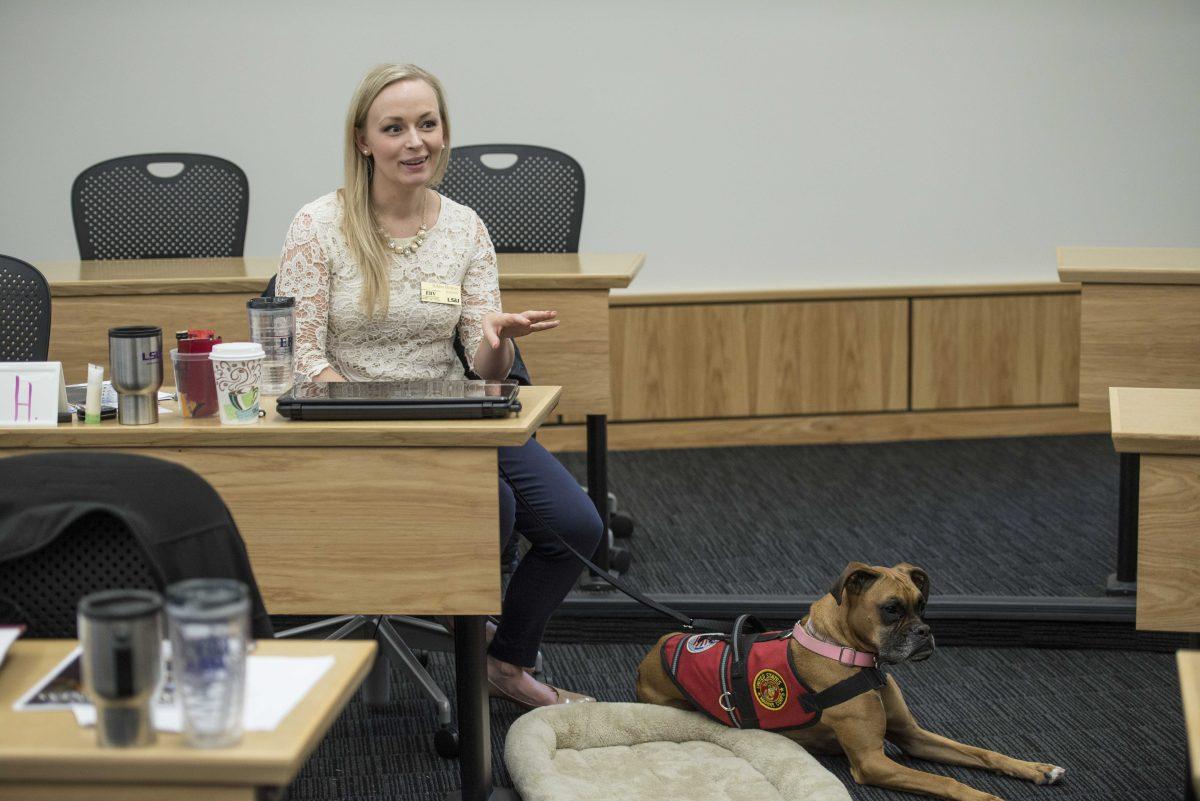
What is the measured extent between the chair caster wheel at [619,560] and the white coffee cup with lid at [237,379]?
157 centimetres

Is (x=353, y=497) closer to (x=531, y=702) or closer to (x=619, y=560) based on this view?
(x=531, y=702)

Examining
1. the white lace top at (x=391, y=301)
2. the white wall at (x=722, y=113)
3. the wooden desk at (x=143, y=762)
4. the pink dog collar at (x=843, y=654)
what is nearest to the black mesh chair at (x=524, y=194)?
the white lace top at (x=391, y=301)

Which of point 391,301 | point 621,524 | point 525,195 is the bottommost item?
point 621,524

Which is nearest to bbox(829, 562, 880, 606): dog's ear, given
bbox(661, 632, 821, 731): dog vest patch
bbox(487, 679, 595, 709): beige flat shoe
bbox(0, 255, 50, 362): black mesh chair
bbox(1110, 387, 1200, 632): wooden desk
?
bbox(661, 632, 821, 731): dog vest patch

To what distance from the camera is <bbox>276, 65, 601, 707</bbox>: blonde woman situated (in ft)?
8.09

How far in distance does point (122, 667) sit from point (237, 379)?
0.99 m

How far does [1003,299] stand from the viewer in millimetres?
4859

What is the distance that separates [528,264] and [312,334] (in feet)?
3.26

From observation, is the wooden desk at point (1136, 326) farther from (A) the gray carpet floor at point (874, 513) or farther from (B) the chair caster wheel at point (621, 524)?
(B) the chair caster wheel at point (621, 524)

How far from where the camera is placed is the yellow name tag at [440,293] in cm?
253

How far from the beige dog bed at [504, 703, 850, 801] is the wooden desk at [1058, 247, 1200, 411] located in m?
1.28

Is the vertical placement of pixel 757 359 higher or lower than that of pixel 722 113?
lower

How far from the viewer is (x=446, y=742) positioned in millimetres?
2516

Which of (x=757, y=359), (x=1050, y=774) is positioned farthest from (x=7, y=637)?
(x=757, y=359)
